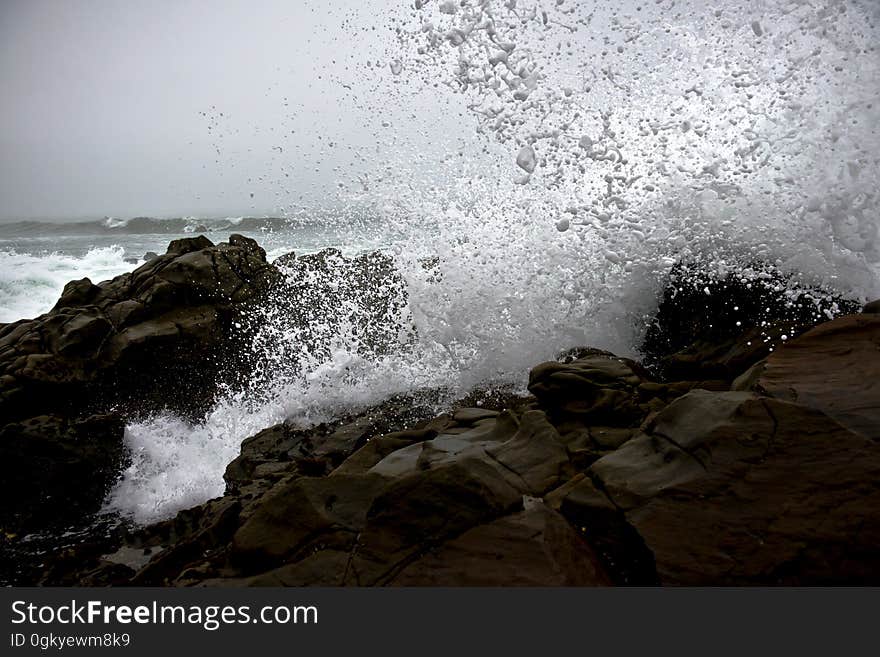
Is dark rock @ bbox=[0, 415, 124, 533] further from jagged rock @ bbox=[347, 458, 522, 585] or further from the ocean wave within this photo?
the ocean wave

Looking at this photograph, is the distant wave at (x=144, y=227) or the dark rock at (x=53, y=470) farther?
the distant wave at (x=144, y=227)

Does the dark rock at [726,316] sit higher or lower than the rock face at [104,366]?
higher

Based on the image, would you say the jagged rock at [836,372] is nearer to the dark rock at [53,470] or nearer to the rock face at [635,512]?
the rock face at [635,512]

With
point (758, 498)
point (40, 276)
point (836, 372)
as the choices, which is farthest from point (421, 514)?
point (40, 276)

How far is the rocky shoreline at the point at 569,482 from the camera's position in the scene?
6.66 feet

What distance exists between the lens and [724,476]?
2209 millimetres

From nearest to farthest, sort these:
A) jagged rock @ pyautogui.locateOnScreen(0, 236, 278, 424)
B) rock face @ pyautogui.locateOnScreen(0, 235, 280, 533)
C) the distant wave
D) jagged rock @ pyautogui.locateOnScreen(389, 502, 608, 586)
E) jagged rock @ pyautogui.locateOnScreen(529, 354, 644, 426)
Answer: jagged rock @ pyautogui.locateOnScreen(389, 502, 608, 586)
jagged rock @ pyautogui.locateOnScreen(529, 354, 644, 426)
rock face @ pyautogui.locateOnScreen(0, 235, 280, 533)
jagged rock @ pyautogui.locateOnScreen(0, 236, 278, 424)
the distant wave

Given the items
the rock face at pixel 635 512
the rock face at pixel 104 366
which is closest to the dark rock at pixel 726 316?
the rock face at pixel 635 512

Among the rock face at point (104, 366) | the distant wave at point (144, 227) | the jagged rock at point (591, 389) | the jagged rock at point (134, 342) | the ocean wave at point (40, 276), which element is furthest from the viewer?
the distant wave at point (144, 227)

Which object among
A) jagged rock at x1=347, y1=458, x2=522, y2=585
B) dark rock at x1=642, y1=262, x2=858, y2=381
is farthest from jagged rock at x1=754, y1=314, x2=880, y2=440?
jagged rock at x1=347, y1=458, x2=522, y2=585

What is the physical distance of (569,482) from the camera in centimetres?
268

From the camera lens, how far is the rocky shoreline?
2.03m

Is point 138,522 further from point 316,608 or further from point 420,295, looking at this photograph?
point 420,295

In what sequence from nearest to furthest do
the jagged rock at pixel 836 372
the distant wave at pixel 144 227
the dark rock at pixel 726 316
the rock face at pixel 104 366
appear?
1. the jagged rock at pixel 836 372
2. the dark rock at pixel 726 316
3. the rock face at pixel 104 366
4. the distant wave at pixel 144 227
